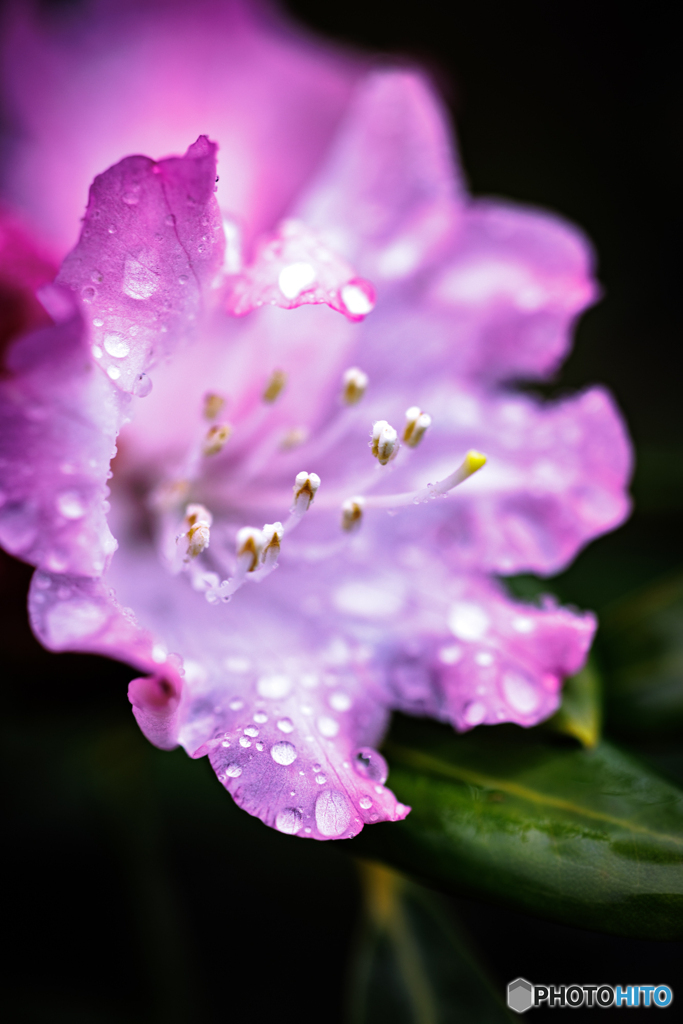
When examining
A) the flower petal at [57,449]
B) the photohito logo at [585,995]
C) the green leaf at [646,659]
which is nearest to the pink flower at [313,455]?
the flower petal at [57,449]

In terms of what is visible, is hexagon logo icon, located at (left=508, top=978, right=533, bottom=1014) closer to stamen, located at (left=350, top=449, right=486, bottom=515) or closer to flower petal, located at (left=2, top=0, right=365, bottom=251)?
stamen, located at (left=350, top=449, right=486, bottom=515)

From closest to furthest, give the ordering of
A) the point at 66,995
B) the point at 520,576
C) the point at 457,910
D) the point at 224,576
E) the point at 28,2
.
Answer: the point at 224,576 → the point at 520,576 → the point at 28,2 → the point at 66,995 → the point at 457,910

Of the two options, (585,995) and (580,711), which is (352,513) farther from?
(585,995)

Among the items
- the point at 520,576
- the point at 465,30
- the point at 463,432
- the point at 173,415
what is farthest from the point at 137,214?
the point at 465,30

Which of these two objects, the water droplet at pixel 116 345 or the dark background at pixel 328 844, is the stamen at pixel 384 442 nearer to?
the water droplet at pixel 116 345

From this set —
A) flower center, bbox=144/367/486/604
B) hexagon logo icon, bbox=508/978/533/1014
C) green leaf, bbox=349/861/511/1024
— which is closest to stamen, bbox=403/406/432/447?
flower center, bbox=144/367/486/604

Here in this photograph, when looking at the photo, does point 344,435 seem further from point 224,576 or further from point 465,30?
point 465,30
